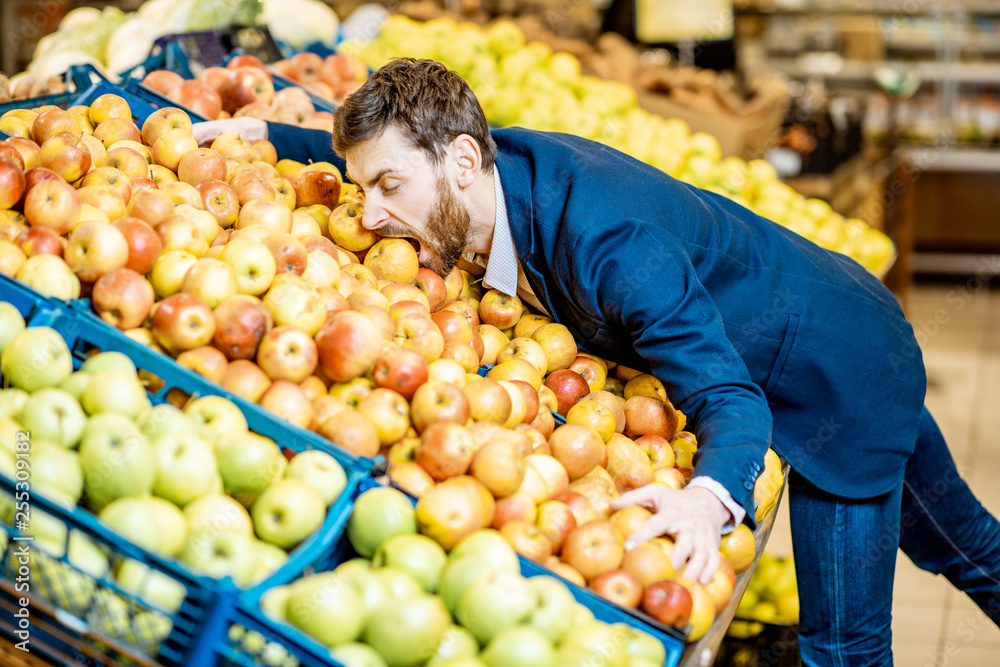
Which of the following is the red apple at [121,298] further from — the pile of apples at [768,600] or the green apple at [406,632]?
the pile of apples at [768,600]

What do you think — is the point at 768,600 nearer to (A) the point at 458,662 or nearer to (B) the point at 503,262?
(B) the point at 503,262

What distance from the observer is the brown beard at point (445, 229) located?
171cm

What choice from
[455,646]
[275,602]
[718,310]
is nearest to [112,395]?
[275,602]

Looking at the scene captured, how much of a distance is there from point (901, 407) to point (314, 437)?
1.30m

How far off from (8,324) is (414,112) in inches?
31.5

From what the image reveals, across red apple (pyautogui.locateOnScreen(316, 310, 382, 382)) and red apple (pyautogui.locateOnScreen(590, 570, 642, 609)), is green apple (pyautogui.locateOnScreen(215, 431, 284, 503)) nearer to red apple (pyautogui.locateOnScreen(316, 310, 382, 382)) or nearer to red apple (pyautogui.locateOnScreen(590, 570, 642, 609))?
red apple (pyautogui.locateOnScreen(316, 310, 382, 382))

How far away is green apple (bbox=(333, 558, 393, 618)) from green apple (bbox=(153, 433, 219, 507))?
234 millimetres

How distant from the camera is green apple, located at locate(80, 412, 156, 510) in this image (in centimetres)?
114

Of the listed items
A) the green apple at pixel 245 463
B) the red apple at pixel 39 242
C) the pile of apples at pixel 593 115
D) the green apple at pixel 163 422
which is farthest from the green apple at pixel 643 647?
the pile of apples at pixel 593 115

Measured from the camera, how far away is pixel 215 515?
116 centimetres

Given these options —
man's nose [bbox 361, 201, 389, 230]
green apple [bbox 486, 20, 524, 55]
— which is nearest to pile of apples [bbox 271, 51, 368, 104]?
green apple [bbox 486, 20, 524, 55]

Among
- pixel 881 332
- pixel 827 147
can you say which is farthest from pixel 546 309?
pixel 827 147

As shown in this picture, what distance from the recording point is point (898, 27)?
726 cm

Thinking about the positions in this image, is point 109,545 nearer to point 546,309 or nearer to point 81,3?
point 546,309
